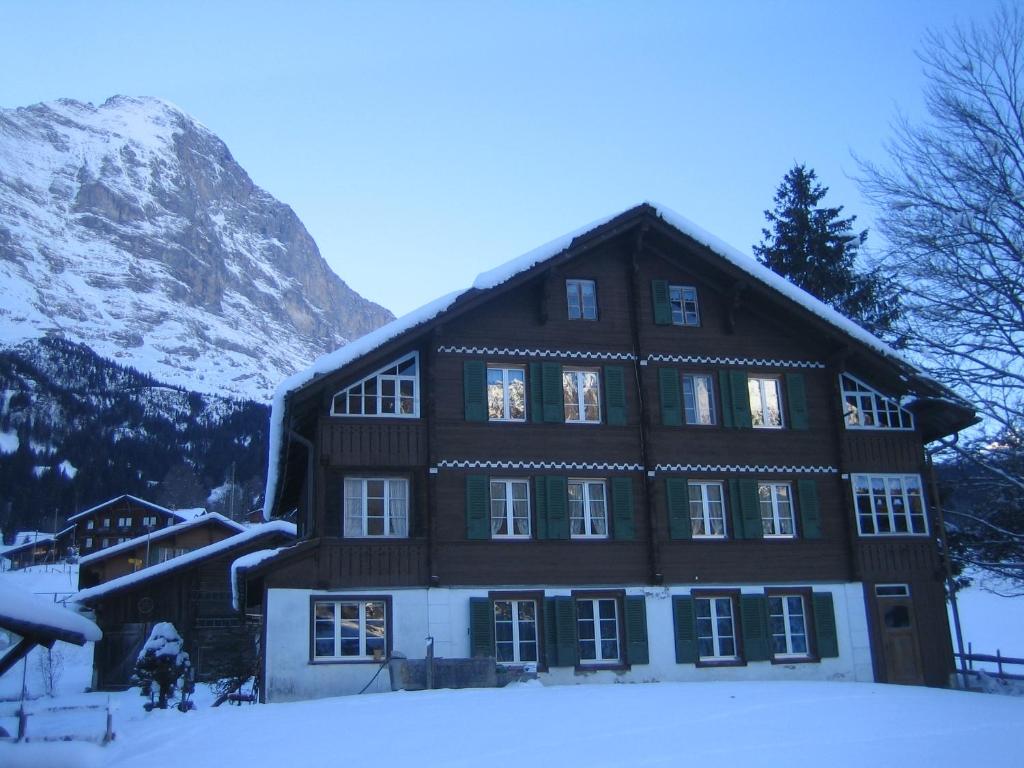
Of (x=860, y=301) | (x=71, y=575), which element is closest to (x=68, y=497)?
(x=71, y=575)

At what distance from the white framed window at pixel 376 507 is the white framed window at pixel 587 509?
3.78 meters

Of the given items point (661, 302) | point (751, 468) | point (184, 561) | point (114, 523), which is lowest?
point (184, 561)

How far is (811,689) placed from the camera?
61.7 feet

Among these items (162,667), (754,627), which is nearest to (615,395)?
(754,627)

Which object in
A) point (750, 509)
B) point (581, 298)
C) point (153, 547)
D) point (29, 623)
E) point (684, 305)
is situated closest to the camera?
point (29, 623)

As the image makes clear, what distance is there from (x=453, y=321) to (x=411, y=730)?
437 inches

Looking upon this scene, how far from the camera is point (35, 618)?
1338cm

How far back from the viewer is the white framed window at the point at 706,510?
2341 cm

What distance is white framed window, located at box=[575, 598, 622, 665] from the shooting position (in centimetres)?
2202

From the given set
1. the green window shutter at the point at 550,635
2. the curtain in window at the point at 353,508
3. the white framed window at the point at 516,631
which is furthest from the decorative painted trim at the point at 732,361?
the curtain in window at the point at 353,508

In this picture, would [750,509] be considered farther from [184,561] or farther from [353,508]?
[184,561]

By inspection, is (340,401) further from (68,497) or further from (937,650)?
(68,497)

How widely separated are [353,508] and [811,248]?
23.0 m

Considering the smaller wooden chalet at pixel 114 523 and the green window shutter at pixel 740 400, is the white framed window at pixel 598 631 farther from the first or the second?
the smaller wooden chalet at pixel 114 523
